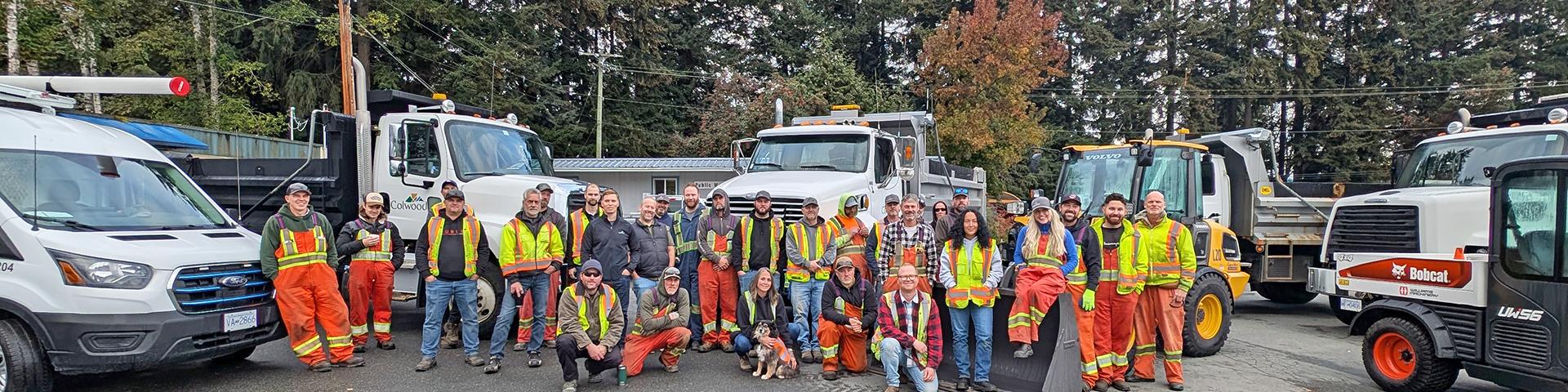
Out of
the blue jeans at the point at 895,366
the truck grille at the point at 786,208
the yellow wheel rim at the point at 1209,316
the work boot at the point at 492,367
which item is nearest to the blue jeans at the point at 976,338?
→ the blue jeans at the point at 895,366

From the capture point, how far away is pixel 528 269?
6.59 metres

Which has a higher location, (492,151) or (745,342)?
(492,151)

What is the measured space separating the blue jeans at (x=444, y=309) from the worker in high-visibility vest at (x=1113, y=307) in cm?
515

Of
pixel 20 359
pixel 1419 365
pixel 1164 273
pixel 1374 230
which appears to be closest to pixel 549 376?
pixel 20 359

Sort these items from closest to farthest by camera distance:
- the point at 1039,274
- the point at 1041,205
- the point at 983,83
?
the point at 1039,274 → the point at 1041,205 → the point at 983,83

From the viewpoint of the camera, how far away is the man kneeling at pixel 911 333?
579 centimetres

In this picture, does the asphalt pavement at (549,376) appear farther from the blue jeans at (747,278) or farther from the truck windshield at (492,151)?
the truck windshield at (492,151)

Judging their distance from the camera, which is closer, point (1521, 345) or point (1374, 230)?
point (1521, 345)

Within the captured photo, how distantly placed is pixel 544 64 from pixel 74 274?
22.8 m

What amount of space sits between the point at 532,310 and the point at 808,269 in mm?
2480

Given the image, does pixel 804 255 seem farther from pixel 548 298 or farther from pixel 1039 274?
pixel 548 298

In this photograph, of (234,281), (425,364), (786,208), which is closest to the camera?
(234,281)

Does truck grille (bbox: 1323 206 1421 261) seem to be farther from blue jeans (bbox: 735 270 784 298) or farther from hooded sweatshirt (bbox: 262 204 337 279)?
hooded sweatshirt (bbox: 262 204 337 279)

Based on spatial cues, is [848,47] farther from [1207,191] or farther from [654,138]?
[1207,191]
